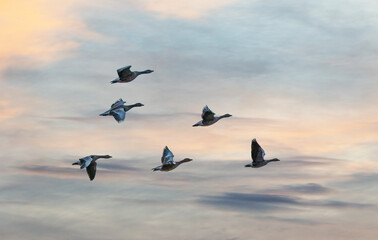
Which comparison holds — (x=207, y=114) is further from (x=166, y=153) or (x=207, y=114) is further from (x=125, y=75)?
(x=125, y=75)

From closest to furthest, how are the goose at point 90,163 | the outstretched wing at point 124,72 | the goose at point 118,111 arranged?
the goose at point 90,163 < the goose at point 118,111 < the outstretched wing at point 124,72

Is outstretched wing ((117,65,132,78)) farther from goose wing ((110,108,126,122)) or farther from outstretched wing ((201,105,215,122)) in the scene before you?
outstretched wing ((201,105,215,122))

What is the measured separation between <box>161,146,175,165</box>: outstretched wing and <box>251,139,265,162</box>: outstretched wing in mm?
8466

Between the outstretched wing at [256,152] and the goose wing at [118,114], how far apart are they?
46.5 feet

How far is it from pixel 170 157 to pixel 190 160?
424cm

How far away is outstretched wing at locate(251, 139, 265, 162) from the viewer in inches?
2963

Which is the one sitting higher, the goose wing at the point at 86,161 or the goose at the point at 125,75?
→ the goose at the point at 125,75

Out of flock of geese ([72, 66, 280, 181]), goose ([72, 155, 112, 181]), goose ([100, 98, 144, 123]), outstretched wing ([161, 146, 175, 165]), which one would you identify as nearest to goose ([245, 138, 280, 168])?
flock of geese ([72, 66, 280, 181])

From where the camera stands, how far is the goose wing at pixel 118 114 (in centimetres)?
7708

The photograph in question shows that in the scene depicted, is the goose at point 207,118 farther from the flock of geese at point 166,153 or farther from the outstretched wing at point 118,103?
the outstretched wing at point 118,103

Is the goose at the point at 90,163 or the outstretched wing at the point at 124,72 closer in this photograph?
the goose at the point at 90,163

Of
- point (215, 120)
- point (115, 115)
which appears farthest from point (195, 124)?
point (115, 115)

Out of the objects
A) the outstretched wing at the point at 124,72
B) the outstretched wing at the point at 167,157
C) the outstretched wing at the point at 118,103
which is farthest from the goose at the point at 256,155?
the outstretched wing at the point at 124,72

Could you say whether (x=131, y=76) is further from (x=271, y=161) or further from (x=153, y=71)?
(x=271, y=161)
